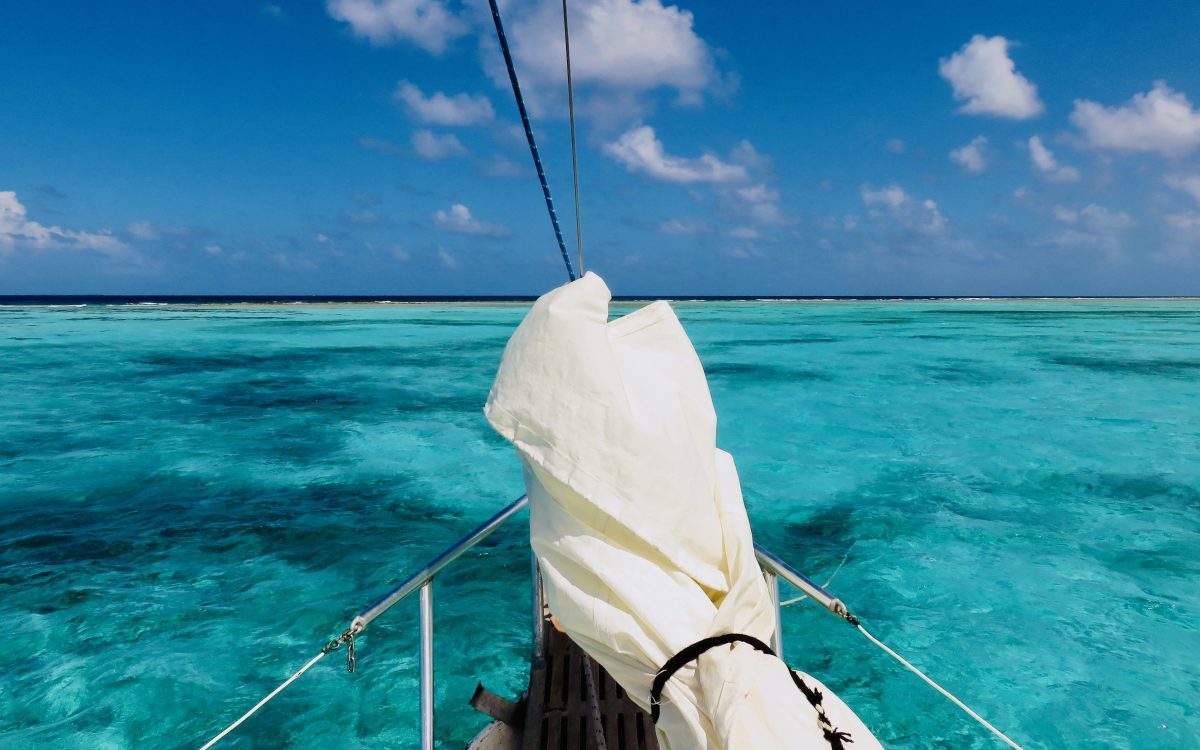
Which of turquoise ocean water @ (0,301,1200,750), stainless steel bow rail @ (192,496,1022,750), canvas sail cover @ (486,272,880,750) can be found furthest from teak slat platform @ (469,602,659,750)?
turquoise ocean water @ (0,301,1200,750)

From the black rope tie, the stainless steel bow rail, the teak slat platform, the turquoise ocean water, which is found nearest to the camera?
the black rope tie

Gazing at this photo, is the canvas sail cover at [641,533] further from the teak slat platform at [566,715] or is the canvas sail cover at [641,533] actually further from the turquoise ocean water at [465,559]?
the turquoise ocean water at [465,559]

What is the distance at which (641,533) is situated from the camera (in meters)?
1.39


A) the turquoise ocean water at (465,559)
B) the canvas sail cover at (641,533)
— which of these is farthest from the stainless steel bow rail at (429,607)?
the turquoise ocean water at (465,559)

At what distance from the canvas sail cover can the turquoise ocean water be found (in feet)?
9.32

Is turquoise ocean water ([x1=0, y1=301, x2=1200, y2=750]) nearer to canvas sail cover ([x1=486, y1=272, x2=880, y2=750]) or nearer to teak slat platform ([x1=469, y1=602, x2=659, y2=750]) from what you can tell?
teak slat platform ([x1=469, y1=602, x2=659, y2=750])

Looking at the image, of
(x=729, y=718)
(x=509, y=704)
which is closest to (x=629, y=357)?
(x=729, y=718)

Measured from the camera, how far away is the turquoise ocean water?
12.8 ft

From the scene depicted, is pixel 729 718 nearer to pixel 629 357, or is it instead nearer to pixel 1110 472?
pixel 629 357

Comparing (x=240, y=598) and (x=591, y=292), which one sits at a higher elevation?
(x=591, y=292)

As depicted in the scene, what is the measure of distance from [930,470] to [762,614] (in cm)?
801

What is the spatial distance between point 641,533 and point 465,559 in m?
4.58

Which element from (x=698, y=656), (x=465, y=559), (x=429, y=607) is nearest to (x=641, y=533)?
(x=698, y=656)

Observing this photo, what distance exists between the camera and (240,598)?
195 inches
